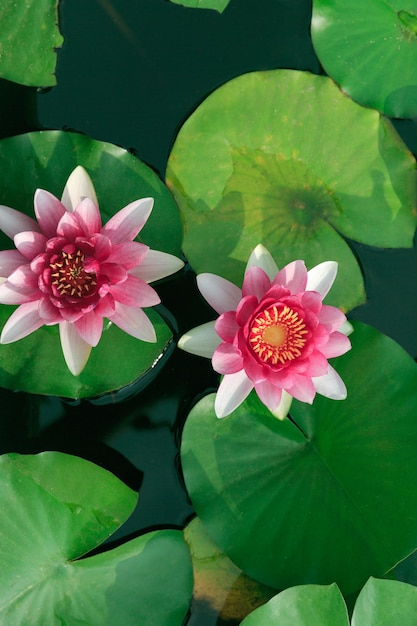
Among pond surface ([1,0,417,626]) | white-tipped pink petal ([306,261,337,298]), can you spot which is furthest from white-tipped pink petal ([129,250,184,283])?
white-tipped pink petal ([306,261,337,298])

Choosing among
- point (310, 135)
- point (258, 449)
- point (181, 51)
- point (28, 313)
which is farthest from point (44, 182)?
point (258, 449)

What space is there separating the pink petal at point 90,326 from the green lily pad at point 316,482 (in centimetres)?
54

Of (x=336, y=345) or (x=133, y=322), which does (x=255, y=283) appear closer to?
(x=336, y=345)

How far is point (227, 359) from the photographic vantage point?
2031 mm

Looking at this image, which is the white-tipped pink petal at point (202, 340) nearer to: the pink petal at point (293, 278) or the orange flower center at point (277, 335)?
the orange flower center at point (277, 335)

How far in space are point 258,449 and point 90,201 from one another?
1.12 meters

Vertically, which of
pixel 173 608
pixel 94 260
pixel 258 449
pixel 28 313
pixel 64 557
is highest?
pixel 94 260

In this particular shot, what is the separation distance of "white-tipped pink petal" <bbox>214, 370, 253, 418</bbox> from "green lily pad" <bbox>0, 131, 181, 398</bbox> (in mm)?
345

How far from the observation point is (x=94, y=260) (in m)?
1.96

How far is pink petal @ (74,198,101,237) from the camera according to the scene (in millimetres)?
1989

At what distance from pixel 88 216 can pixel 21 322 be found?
Answer: 0.44 meters

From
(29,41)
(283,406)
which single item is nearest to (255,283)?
(283,406)

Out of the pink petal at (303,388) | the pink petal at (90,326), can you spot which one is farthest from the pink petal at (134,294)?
the pink petal at (303,388)

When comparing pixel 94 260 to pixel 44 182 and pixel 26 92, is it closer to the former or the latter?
pixel 44 182
